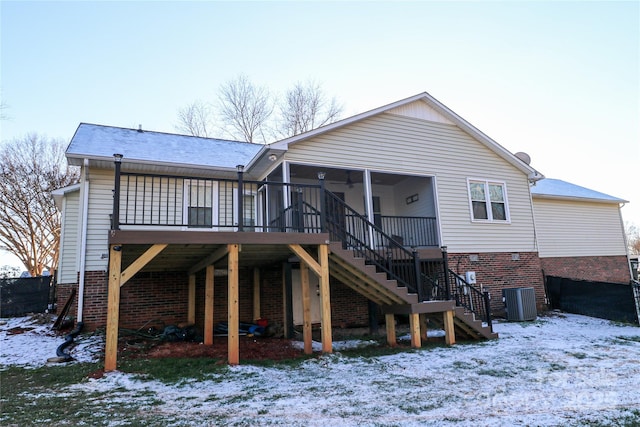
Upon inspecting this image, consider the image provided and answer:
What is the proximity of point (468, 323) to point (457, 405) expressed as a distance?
4402 mm

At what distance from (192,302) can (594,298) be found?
1158cm

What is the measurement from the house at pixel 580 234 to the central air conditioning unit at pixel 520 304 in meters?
4.10

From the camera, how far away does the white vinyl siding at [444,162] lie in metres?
10.3

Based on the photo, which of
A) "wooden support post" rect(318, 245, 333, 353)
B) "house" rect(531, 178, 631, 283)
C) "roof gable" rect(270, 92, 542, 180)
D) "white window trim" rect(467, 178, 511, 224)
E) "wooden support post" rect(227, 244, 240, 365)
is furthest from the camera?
"house" rect(531, 178, 631, 283)

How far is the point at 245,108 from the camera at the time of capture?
2644 cm

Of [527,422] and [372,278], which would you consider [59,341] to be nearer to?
[372,278]

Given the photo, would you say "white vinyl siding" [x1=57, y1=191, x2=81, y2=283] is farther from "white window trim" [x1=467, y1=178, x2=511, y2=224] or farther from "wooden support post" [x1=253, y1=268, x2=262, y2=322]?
"white window trim" [x1=467, y1=178, x2=511, y2=224]

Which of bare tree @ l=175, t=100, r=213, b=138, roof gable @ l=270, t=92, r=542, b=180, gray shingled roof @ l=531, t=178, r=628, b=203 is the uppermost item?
bare tree @ l=175, t=100, r=213, b=138

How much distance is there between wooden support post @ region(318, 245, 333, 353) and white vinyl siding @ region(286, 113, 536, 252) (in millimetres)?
3138

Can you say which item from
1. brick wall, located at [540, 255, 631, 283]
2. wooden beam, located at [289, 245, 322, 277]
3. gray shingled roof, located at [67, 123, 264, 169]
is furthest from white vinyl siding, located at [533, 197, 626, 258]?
gray shingled roof, located at [67, 123, 264, 169]

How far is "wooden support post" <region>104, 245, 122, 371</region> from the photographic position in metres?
5.81

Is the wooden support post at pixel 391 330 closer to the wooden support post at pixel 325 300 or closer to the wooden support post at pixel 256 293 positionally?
the wooden support post at pixel 325 300

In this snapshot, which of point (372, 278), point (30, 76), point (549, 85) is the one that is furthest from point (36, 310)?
point (549, 85)

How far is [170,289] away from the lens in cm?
982
